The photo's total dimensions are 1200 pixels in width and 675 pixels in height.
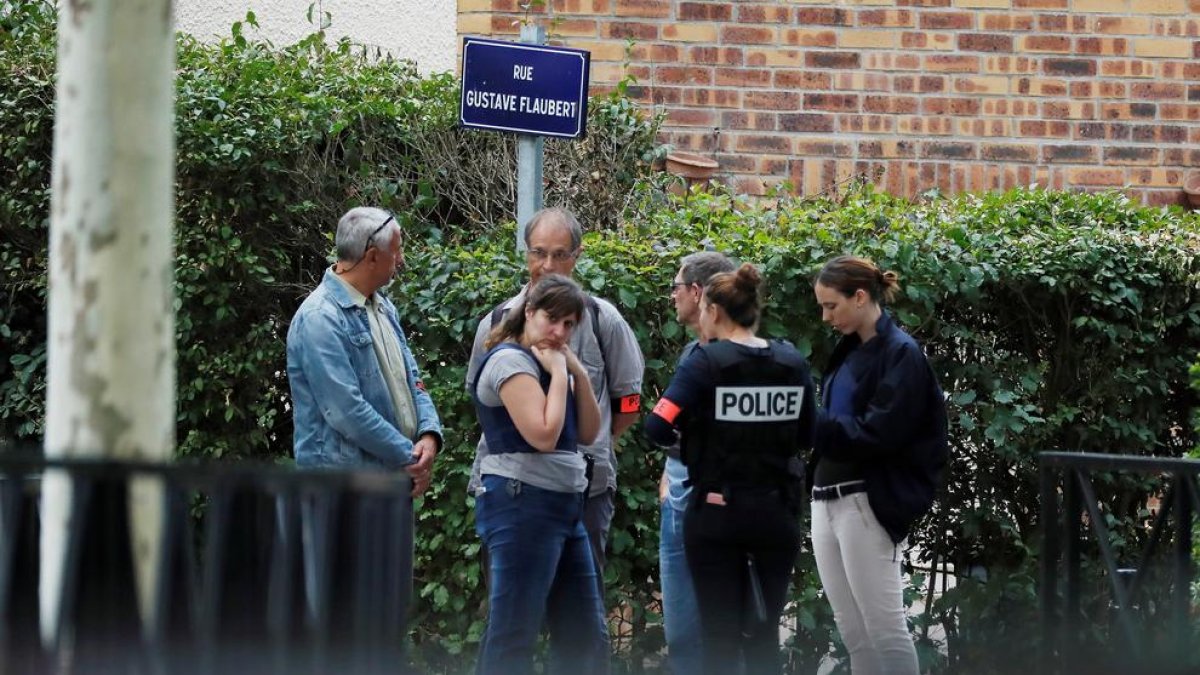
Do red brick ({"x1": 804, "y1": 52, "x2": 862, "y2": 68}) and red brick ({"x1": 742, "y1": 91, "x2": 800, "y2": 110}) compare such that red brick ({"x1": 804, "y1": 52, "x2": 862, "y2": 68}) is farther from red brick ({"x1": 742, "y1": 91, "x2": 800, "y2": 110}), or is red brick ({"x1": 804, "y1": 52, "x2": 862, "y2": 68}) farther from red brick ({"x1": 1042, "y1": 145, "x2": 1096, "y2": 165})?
red brick ({"x1": 1042, "y1": 145, "x2": 1096, "y2": 165})

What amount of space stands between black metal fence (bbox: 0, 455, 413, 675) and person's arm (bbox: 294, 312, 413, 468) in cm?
229

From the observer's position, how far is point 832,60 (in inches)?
373

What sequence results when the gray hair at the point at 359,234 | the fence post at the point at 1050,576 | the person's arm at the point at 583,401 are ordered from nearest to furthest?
the fence post at the point at 1050,576 → the person's arm at the point at 583,401 → the gray hair at the point at 359,234

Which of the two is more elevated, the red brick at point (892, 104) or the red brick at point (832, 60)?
the red brick at point (832, 60)

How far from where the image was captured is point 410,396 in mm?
5797

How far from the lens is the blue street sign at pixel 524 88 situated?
6293 millimetres

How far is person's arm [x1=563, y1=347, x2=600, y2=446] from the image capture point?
5.51 metres

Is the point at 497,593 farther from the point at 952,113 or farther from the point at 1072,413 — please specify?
the point at 952,113

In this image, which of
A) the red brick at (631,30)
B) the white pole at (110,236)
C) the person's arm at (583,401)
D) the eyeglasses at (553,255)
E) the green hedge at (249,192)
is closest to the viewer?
the white pole at (110,236)

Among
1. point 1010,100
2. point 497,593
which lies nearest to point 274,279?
point 497,593

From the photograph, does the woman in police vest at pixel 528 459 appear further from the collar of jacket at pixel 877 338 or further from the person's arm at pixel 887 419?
the collar of jacket at pixel 877 338

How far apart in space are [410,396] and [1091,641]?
230 cm

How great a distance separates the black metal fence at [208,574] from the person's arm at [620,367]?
9.25ft

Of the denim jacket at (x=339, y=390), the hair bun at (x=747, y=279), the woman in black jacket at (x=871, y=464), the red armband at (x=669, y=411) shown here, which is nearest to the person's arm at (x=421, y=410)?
the denim jacket at (x=339, y=390)
